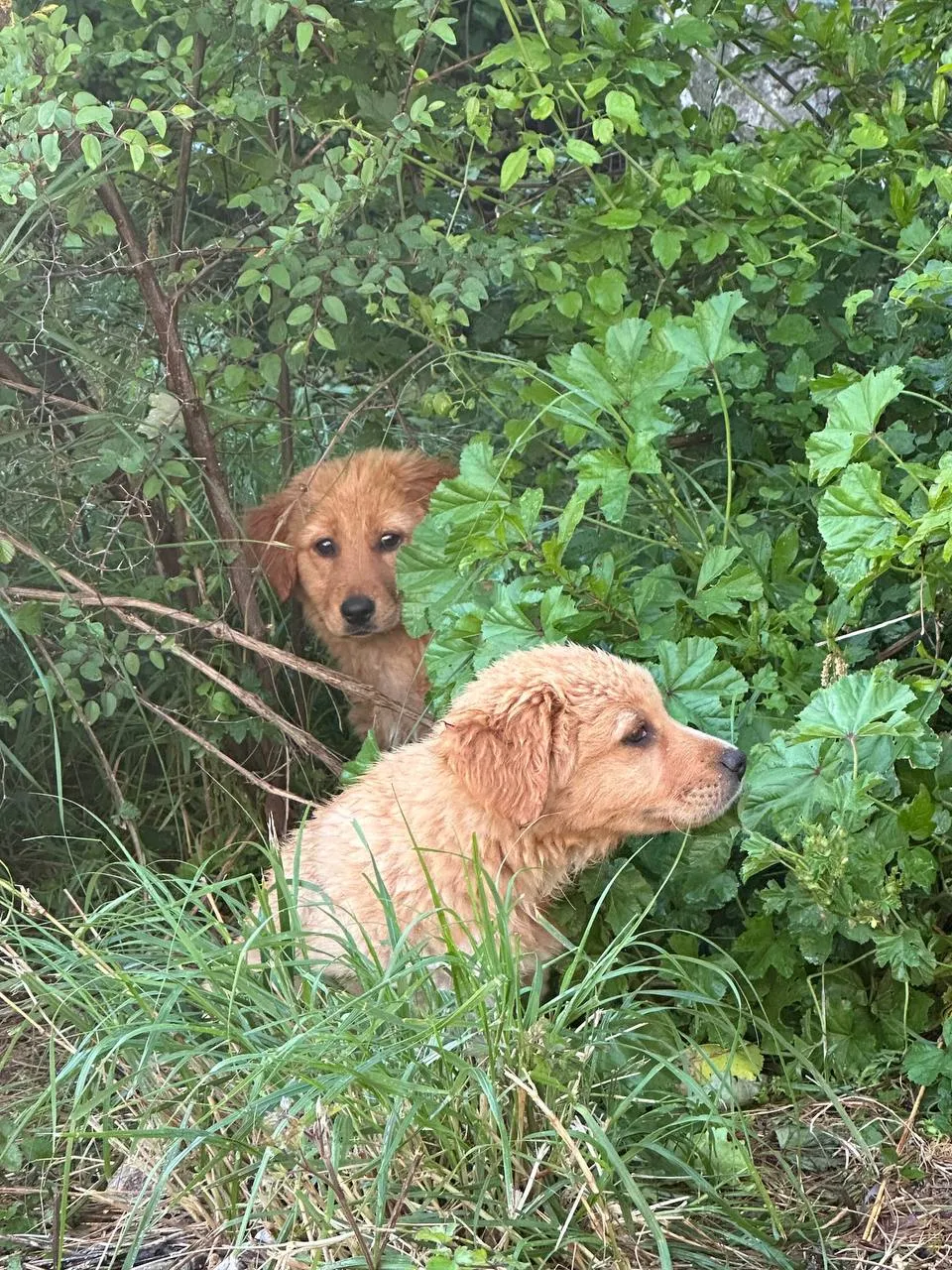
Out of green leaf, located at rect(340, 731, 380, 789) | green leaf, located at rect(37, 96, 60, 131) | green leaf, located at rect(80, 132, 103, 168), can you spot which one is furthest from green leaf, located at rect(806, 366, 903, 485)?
green leaf, located at rect(37, 96, 60, 131)

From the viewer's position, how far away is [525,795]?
3.23 metres

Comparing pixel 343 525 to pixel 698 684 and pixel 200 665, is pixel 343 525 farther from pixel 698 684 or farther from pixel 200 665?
pixel 698 684

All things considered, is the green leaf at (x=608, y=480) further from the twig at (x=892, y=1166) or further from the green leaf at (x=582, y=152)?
the twig at (x=892, y=1166)

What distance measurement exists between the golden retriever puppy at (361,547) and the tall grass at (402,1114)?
1619 millimetres

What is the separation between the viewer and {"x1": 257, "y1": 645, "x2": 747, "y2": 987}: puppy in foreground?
3.22 meters

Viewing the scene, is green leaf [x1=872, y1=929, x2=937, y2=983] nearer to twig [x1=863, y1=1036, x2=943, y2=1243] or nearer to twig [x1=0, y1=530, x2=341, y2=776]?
twig [x1=863, y1=1036, x2=943, y2=1243]

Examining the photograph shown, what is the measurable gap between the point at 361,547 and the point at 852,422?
1955mm

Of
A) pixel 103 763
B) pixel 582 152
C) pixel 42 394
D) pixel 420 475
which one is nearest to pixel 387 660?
pixel 420 475

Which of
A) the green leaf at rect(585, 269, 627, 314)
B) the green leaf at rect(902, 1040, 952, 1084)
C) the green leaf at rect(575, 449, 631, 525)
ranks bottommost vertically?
the green leaf at rect(902, 1040, 952, 1084)

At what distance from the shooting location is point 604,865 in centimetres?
349

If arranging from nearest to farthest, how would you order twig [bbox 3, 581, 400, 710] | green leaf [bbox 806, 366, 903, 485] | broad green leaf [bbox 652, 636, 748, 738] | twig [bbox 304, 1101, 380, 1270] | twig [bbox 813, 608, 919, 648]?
twig [bbox 304, 1101, 380, 1270], green leaf [bbox 806, 366, 903, 485], twig [bbox 813, 608, 919, 648], broad green leaf [bbox 652, 636, 748, 738], twig [bbox 3, 581, 400, 710]

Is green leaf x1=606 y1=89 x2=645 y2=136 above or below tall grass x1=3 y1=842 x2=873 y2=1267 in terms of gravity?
above

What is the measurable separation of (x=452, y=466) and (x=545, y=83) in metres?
1.34

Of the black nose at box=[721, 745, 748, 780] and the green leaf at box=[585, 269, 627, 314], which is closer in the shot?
the black nose at box=[721, 745, 748, 780]
